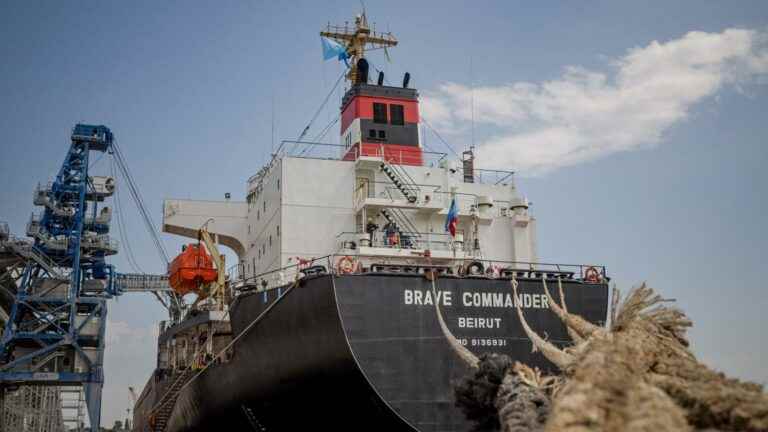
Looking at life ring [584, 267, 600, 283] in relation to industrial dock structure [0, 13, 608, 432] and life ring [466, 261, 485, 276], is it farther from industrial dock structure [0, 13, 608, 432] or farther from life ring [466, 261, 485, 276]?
life ring [466, 261, 485, 276]

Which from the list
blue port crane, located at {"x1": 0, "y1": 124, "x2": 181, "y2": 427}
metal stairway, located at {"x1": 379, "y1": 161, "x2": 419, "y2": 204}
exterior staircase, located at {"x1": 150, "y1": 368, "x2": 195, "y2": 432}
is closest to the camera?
metal stairway, located at {"x1": 379, "y1": 161, "x2": 419, "y2": 204}

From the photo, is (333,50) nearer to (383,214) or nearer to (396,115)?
(396,115)

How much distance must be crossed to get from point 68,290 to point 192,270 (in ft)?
53.6

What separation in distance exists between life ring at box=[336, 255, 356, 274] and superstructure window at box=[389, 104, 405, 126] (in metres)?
7.33

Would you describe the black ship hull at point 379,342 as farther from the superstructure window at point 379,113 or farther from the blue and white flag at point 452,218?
the superstructure window at point 379,113

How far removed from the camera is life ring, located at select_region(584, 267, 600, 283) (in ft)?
58.5

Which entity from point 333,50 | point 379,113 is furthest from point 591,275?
point 333,50

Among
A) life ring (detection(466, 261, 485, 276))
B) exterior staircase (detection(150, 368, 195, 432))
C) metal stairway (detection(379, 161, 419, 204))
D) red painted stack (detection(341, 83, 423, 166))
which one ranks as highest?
red painted stack (detection(341, 83, 423, 166))

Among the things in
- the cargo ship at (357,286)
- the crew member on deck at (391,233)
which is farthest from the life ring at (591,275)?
the crew member on deck at (391,233)

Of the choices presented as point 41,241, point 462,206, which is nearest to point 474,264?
point 462,206

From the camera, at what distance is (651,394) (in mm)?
5363

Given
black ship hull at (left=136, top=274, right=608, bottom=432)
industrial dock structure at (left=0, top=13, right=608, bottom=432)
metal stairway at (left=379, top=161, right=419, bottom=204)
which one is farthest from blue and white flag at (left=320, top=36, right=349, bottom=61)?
black ship hull at (left=136, top=274, right=608, bottom=432)

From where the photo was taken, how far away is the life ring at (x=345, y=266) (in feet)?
52.0

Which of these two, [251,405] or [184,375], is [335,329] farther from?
[184,375]
